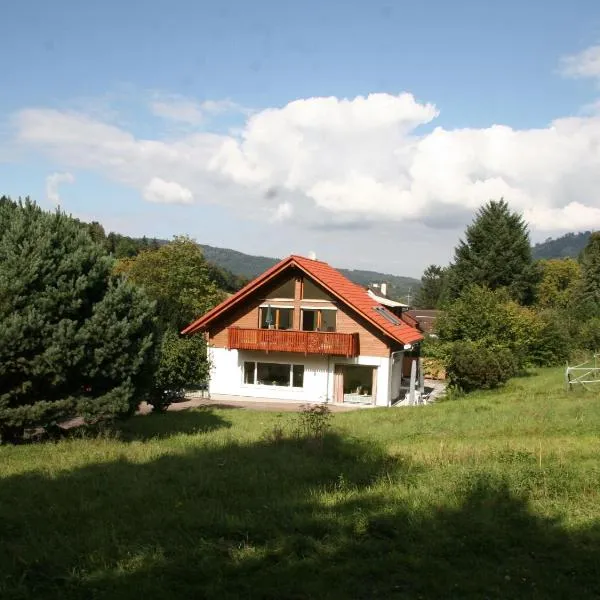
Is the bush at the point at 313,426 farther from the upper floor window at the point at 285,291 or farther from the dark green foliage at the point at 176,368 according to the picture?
the upper floor window at the point at 285,291

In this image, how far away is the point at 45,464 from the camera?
37.1ft

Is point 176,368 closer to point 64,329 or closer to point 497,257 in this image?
point 64,329

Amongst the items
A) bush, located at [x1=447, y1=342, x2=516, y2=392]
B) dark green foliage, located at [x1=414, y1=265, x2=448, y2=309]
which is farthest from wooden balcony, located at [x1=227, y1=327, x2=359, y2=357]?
dark green foliage, located at [x1=414, y1=265, x2=448, y2=309]

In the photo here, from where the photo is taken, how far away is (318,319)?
32.1 m

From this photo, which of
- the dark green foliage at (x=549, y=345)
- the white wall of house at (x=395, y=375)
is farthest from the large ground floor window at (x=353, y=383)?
the dark green foliage at (x=549, y=345)

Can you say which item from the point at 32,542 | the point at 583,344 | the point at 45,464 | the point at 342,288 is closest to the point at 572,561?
the point at 32,542

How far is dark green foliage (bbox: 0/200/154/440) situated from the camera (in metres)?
14.6

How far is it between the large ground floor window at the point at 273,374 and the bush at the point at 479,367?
7837mm

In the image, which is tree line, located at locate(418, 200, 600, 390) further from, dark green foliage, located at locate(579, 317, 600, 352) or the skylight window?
the skylight window

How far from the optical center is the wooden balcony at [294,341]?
30.7 m

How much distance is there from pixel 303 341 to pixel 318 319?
1.63 m

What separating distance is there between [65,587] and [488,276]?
51.2m

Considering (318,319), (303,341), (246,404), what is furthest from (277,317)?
(246,404)

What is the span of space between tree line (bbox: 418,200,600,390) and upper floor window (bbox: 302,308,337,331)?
6228mm
